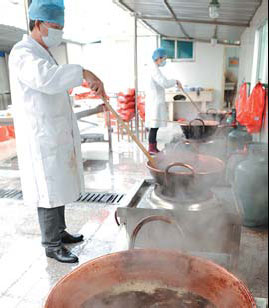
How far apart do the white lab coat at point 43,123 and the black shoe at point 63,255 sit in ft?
1.37

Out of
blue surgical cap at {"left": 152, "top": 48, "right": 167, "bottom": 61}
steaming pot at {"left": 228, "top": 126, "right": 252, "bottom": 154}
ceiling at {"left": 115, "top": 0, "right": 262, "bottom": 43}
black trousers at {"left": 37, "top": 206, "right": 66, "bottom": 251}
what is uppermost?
ceiling at {"left": 115, "top": 0, "right": 262, "bottom": 43}

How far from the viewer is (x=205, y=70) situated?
29.4ft

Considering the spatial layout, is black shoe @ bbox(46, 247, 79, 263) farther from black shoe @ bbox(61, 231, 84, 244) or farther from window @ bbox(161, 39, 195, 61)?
window @ bbox(161, 39, 195, 61)

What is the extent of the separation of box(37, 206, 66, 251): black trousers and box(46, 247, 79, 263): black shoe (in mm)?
32

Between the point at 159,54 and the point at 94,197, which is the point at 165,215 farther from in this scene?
the point at 159,54

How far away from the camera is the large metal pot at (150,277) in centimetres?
92

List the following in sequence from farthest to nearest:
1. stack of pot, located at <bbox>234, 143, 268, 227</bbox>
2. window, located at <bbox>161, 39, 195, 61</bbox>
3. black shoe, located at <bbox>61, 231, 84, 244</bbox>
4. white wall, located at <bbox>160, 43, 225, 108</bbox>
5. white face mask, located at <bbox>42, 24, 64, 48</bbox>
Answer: window, located at <bbox>161, 39, 195, 61</bbox> < white wall, located at <bbox>160, 43, 225, 108</bbox> < stack of pot, located at <bbox>234, 143, 268, 227</bbox> < black shoe, located at <bbox>61, 231, 84, 244</bbox> < white face mask, located at <bbox>42, 24, 64, 48</bbox>

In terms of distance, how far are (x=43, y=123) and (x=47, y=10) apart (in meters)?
0.65

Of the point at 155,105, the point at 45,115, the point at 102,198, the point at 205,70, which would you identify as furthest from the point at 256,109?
the point at 205,70

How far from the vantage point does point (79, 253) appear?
225 cm

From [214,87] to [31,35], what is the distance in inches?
312

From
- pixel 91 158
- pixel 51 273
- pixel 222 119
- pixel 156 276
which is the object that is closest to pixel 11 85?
pixel 51 273

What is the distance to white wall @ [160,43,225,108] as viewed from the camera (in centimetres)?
878

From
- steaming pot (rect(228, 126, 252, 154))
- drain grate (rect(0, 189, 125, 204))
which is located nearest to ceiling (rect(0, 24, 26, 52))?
drain grate (rect(0, 189, 125, 204))
